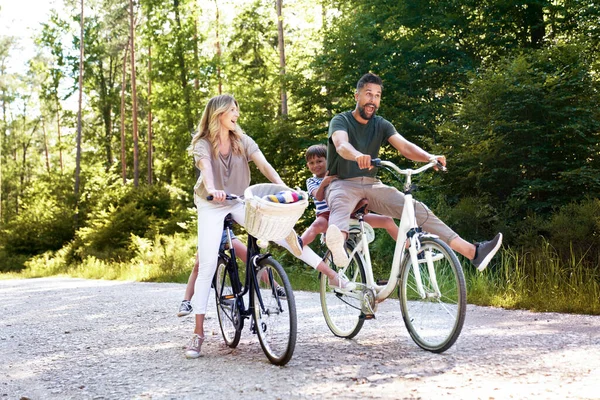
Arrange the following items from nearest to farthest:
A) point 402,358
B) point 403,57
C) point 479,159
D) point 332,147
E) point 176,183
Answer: point 402,358 < point 332,147 < point 479,159 < point 403,57 < point 176,183

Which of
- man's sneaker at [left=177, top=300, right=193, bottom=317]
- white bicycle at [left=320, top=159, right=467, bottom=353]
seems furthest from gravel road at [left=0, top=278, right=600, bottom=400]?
man's sneaker at [left=177, top=300, right=193, bottom=317]

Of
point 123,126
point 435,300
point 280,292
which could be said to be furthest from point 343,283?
point 123,126

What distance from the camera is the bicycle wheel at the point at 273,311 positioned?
4.94m

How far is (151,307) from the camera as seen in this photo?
31.4ft

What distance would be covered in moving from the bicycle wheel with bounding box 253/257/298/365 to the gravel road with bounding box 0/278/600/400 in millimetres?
140

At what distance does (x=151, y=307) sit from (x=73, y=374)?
4.34m

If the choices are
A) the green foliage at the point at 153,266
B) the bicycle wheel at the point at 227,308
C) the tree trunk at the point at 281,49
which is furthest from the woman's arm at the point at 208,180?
the tree trunk at the point at 281,49

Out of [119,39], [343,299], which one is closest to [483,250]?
[343,299]

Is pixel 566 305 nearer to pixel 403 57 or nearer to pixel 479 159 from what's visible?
pixel 479 159

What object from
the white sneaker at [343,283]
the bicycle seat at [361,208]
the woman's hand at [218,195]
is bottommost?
Result: the white sneaker at [343,283]

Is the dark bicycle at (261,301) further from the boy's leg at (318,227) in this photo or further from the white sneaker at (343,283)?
the boy's leg at (318,227)

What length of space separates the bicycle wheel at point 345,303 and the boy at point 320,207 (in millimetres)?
343

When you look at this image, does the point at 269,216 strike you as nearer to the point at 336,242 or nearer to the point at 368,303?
the point at 336,242

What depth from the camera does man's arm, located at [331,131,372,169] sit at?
5203mm
